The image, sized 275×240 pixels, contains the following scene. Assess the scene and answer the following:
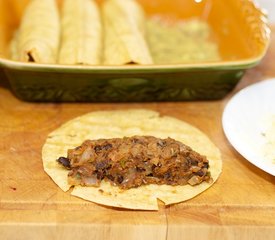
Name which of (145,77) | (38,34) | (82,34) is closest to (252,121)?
(145,77)

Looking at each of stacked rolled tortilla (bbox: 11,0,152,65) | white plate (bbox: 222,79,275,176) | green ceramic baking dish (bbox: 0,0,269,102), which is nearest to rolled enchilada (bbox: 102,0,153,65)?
stacked rolled tortilla (bbox: 11,0,152,65)

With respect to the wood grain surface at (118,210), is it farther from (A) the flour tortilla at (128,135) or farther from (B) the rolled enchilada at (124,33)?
(B) the rolled enchilada at (124,33)

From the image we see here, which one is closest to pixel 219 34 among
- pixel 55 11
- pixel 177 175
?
pixel 55 11

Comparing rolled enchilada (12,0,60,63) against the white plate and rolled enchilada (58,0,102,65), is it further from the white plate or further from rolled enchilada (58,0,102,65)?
→ the white plate

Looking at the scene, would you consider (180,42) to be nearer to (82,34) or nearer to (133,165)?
(82,34)

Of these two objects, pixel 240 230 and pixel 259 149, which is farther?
pixel 259 149

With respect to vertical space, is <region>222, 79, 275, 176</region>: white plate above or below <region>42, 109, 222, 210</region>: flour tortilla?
above

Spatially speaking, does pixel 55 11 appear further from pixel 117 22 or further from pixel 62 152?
pixel 62 152
